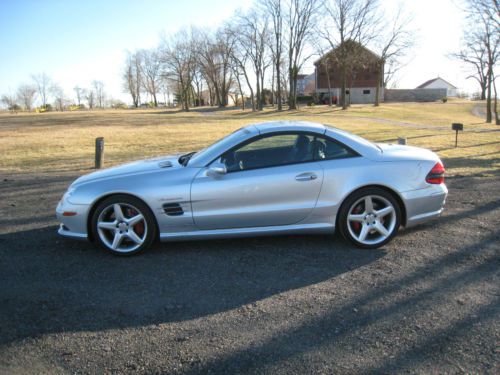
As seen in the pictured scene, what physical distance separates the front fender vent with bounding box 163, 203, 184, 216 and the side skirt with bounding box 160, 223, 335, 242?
0.24 meters

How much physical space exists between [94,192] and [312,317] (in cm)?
271

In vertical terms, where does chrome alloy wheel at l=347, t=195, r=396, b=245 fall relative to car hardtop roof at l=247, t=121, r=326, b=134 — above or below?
below

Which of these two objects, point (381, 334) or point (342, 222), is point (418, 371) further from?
point (342, 222)

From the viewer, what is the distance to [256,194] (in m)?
4.48

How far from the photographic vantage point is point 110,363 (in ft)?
8.86

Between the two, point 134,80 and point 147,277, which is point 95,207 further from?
point 134,80

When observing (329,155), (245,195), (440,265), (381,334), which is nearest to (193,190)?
(245,195)

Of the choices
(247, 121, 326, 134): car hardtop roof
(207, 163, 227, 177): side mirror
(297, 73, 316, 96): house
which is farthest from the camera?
(297, 73, 316, 96): house

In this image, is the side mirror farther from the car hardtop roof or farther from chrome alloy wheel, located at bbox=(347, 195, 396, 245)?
chrome alloy wheel, located at bbox=(347, 195, 396, 245)

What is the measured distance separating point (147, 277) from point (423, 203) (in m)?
3.15

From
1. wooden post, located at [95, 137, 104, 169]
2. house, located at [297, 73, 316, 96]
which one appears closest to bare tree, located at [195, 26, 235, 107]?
house, located at [297, 73, 316, 96]

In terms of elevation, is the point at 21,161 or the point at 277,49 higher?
the point at 277,49

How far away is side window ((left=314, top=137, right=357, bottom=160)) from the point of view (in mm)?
4664

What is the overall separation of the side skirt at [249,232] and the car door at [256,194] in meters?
0.05
